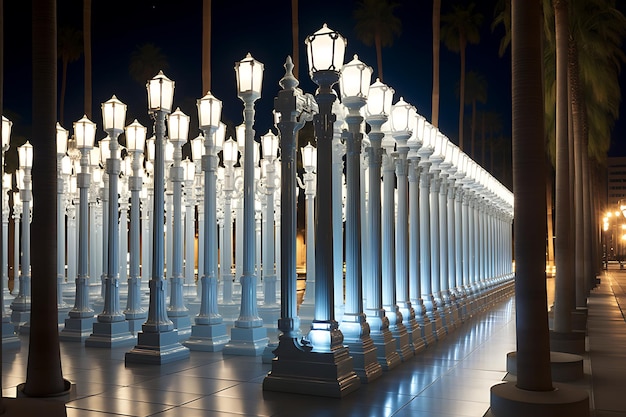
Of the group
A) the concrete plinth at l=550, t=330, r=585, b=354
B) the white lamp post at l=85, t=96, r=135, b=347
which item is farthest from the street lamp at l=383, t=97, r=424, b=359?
the white lamp post at l=85, t=96, r=135, b=347

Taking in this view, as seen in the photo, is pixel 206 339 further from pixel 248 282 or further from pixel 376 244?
pixel 376 244

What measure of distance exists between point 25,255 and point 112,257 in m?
6.22

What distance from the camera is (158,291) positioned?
12.6m

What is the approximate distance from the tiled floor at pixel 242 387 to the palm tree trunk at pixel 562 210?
134cm

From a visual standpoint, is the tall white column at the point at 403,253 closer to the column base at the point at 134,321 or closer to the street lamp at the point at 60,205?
the column base at the point at 134,321

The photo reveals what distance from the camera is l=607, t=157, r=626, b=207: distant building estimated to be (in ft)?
434

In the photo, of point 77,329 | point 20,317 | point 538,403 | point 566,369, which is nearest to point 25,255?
point 20,317

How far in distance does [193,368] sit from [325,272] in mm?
3359

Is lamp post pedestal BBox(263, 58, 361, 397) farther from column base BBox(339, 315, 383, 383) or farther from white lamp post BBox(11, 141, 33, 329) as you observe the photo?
white lamp post BBox(11, 141, 33, 329)

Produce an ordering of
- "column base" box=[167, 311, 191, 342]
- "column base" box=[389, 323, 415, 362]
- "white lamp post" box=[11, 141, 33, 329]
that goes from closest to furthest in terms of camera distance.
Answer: "column base" box=[389, 323, 415, 362], "column base" box=[167, 311, 191, 342], "white lamp post" box=[11, 141, 33, 329]

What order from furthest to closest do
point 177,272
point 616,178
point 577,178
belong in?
point 616,178 < point 577,178 < point 177,272

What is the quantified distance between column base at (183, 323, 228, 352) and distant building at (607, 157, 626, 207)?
131 metres

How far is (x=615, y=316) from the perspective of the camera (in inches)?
801

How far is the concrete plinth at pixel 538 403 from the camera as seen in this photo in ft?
23.4
